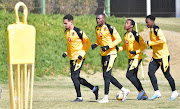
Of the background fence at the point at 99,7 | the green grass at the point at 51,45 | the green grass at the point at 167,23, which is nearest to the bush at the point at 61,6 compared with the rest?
the background fence at the point at 99,7

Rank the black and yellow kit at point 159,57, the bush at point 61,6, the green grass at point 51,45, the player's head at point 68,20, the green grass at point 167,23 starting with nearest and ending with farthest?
the player's head at point 68,20 < the black and yellow kit at point 159,57 < the green grass at point 51,45 < the bush at point 61,6 < the green grass at point 167,23

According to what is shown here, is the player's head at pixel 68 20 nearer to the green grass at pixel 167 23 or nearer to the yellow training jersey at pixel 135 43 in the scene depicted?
the yellow training jersey at pixel 135 43

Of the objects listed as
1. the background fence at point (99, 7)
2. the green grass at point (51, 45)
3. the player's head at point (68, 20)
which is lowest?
the green grass at point (51, 45)

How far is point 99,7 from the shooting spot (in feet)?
83.9

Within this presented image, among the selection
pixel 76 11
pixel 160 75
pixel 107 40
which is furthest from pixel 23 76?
pixel 76 11

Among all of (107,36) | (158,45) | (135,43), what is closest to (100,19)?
(107,36)

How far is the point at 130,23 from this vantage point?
9938mm

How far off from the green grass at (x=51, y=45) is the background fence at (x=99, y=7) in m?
0.46

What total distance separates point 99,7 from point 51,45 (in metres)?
5.24

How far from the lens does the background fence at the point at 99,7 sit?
24078 millimetres

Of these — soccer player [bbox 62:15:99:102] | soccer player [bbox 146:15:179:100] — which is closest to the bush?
soccer player [bbox 62:15:99:102]

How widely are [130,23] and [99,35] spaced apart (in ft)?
2.83

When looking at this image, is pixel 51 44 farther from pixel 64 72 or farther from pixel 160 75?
pixel 160 75

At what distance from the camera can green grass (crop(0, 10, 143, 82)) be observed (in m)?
19.8
